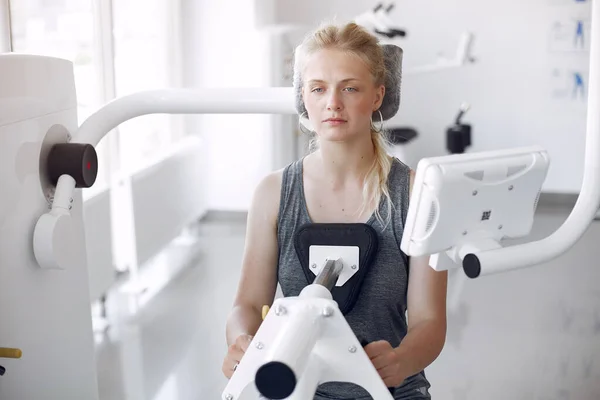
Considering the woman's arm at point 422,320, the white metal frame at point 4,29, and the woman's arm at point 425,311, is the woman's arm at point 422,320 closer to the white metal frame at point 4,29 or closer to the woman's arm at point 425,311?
the woman's arm at point 425,311

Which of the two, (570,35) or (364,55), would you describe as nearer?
(364,55)

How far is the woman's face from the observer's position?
4.66 ft

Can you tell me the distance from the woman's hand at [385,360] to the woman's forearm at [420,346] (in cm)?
6

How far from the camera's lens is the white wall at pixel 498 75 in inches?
217

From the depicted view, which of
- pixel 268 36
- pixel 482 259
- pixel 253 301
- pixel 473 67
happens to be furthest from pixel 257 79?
pixel 482 259

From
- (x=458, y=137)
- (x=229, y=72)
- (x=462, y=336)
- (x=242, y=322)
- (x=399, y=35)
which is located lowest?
(x=462, y=336)

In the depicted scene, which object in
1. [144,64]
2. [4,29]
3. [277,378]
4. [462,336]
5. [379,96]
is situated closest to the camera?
[277,378]

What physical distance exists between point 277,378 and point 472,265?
317mm

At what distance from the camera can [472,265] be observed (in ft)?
3.32

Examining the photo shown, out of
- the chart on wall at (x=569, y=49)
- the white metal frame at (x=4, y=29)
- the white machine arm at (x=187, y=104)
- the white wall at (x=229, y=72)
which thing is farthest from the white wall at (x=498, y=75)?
the white machine arm at (x=187, y=104)

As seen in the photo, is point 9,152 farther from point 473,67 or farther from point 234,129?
point 473,67

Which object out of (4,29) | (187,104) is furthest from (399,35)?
(187,104)

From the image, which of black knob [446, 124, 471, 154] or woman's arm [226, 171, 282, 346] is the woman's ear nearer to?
woman's arm [226, 171, 282, 346]

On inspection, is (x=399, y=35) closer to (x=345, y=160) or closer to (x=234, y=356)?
(x=345, y=160)
